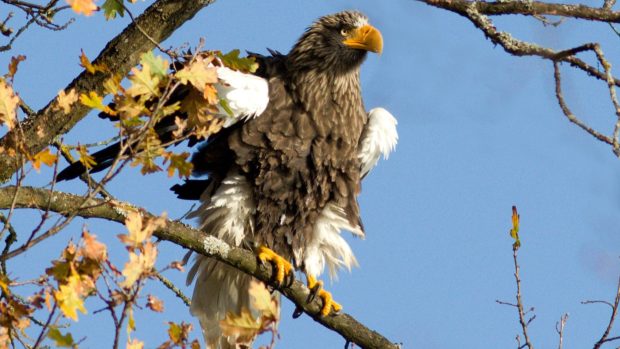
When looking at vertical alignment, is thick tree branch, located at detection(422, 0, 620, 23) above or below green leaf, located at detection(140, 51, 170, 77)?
above

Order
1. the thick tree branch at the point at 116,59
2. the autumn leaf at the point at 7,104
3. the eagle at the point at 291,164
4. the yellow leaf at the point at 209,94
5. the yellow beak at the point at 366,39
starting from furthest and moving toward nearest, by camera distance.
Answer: the yellow beak at the point at 366,39, the eagle at the point at 291,164, the thick tree branch at the point at 116,59, the yellow leaf at the point at 209,94, the autumn leaf at the point at 7,104

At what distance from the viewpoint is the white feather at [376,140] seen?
5.62 m

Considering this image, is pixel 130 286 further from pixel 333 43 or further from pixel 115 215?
pixel 333 43

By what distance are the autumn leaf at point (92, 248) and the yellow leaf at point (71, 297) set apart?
0.23 feet

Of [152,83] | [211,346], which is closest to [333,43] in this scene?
[211,346]

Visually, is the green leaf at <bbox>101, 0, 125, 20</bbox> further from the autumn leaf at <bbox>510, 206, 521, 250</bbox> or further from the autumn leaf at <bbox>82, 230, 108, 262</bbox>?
the autumn leaf at <bbox>510, 206, 521, 250</bbox>

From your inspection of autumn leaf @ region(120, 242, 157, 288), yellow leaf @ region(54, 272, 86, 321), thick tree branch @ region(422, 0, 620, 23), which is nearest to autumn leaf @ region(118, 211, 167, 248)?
autumn leaf @ region(120, 242, 157, 288)

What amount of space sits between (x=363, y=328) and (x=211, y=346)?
1.42 metres

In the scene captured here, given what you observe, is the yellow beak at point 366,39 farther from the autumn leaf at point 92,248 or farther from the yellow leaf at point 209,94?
the autumn leaf at point 92,248

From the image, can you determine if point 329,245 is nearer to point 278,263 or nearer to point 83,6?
point 278,263

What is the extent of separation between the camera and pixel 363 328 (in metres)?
4.67

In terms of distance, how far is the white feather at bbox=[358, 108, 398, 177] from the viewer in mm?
5625

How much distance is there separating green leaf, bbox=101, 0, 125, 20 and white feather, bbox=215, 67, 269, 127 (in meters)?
0.96

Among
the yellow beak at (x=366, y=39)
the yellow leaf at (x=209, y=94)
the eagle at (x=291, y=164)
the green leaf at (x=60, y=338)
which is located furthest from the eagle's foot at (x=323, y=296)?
the green leaf at (x=60, y=338)
